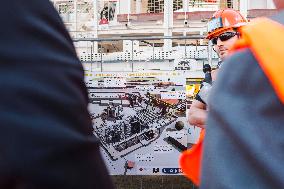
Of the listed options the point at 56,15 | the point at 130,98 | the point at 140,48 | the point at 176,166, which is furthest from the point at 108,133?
the point at 56,15

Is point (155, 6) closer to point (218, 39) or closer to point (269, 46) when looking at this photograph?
point (218, 39)

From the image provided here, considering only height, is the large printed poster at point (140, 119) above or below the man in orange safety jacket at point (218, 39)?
below

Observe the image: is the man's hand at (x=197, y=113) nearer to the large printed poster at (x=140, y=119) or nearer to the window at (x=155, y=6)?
the large printed poster at (x=140, y=119)

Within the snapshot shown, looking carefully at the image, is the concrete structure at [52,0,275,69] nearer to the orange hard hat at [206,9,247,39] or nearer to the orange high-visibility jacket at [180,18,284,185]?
the orange hard hat at [206,9,247,39]

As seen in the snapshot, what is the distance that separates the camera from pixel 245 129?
0.91 metres

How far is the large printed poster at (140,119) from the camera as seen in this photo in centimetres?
767

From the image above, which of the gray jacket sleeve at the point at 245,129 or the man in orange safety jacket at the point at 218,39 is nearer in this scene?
the gray jacket sleeve at the point at 245,129

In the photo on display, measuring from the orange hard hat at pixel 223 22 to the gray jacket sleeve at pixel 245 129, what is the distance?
3.95m

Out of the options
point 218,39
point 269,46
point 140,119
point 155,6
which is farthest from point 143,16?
point 269,46

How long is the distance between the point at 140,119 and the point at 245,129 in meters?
→ 6.95

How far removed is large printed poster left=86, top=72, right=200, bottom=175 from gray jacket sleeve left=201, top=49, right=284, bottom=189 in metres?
6.71

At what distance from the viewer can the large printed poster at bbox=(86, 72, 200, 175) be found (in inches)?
302

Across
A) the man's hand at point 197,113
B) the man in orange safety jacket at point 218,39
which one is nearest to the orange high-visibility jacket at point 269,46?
the man in orange safety jacket at point 218,39

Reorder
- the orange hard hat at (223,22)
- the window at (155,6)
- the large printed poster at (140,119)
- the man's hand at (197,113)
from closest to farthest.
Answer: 1. the man's hand at (197,113)
2. the orange hard hat at (223,22)
3. the large printed poster at (140,119)
4. the window at (155,6)
